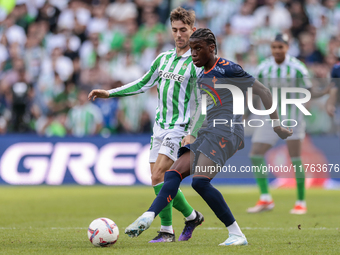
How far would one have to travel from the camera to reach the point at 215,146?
4.66 meters

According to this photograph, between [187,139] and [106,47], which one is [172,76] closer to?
[187,139]

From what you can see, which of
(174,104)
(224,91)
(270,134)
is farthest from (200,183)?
(270,134)

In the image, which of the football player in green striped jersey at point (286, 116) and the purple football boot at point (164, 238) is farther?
the football player in green striped jersey at point (286, 116)

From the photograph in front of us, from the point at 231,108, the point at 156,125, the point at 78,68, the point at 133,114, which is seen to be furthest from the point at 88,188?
the point at 231,108

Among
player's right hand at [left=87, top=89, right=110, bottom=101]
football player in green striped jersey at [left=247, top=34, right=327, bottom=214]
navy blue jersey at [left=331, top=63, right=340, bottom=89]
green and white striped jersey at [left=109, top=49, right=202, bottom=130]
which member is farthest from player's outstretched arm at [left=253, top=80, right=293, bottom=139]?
football player in green striped jersey at [left=247, top=34, right=327, bottom=214]

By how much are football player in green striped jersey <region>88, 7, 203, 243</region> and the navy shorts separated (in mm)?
504

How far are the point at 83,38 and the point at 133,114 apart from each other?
3.62 metres

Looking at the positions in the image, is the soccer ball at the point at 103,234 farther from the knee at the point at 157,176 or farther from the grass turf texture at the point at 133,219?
the knee at the point at 157,176

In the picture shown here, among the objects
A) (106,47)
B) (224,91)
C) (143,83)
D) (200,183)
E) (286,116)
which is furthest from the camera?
(106,47)

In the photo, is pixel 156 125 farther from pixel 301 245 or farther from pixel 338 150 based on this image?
pixel 338 150

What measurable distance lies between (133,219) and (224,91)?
2.91m

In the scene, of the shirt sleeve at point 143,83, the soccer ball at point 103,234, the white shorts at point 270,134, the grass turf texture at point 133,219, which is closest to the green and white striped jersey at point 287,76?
the white shorts at point 270,134

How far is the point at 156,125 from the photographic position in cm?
553

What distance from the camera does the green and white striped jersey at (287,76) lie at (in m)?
8.51
